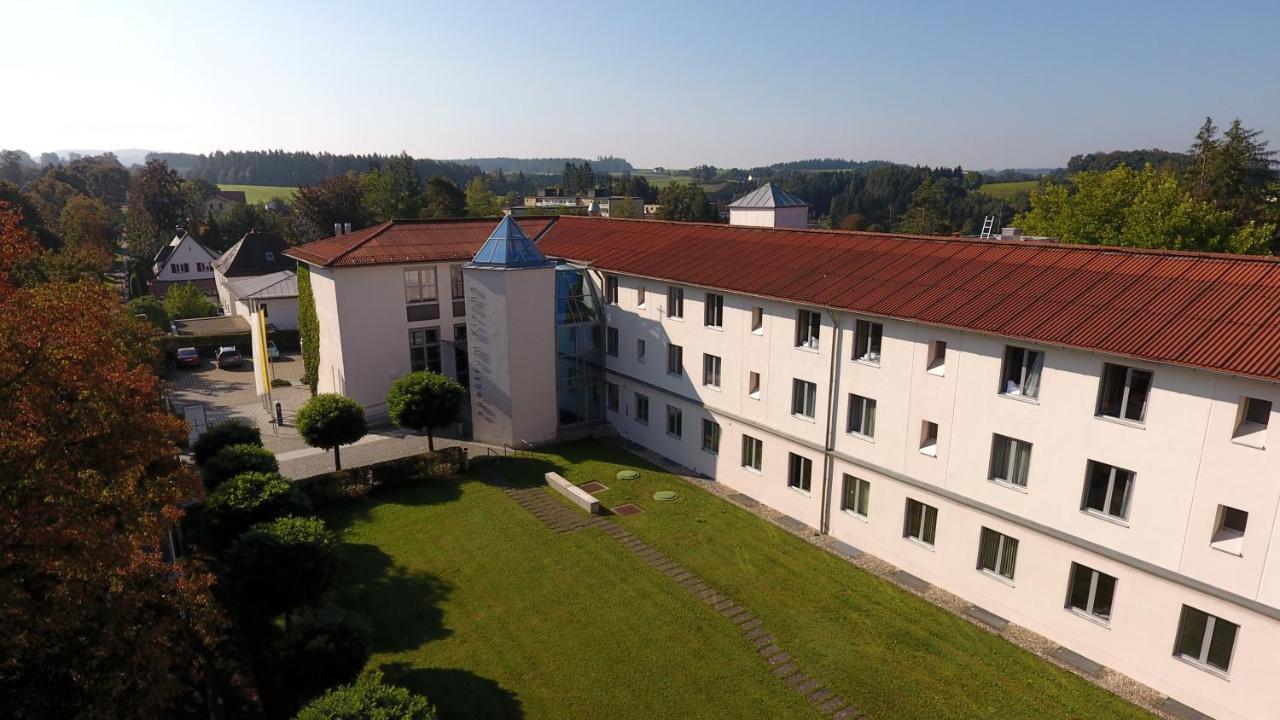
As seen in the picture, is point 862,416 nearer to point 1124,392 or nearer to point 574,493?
point 1124,392

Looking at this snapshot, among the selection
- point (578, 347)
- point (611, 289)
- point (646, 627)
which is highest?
point (611, 289)

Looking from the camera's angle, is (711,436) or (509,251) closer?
(711,436)

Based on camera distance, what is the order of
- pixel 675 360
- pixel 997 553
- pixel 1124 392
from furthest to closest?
pixel 675 360
pixel 997 553
pixel 1124 392

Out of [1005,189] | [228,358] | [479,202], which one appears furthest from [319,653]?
[1005,189]

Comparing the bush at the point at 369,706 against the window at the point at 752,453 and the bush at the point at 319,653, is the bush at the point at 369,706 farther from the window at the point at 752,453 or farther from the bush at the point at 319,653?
the window at the point at 752,453

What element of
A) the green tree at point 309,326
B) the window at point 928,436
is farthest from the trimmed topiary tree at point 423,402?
the window at point 928,436
